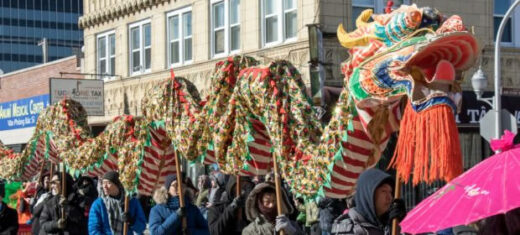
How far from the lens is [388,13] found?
7129 millimetres

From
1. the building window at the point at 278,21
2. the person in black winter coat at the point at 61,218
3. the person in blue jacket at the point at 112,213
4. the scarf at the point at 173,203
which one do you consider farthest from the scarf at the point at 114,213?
the building window at the point at 278,21

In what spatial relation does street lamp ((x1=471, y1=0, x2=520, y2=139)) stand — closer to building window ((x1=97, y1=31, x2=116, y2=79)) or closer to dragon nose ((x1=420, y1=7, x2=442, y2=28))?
dragon nose ((x1=420, y1=7, x2=442, y2=28))

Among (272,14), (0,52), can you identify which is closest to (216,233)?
(272,14)

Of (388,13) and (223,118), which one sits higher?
Answer: (388,13)

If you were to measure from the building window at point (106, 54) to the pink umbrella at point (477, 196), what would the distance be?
2581cm

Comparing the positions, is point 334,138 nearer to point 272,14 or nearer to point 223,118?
point 223,118

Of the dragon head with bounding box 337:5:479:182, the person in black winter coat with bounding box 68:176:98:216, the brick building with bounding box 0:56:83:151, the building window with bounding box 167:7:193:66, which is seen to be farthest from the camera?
the brick building with bounding box 0:56:83:151

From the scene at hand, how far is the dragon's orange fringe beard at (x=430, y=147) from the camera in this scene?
6113 millimetres

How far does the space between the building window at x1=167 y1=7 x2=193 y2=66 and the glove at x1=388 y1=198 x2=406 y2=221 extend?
20.2 meters

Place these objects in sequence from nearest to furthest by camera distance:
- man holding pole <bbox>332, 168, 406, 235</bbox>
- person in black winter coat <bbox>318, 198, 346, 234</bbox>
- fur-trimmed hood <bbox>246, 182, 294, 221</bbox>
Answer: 1. man holding pole <bbox>332, 168, 406, 235</bbox>
2. fur-trimmed hood <bbox>246, 182, 294, 221</bbox>
3. person in black winter coat <bbox>318, 198, 346, 234</bbox>

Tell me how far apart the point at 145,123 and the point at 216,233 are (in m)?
1.72

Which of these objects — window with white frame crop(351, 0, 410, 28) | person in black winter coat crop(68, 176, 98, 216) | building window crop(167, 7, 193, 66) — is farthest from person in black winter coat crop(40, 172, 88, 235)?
building window crop(167, 7, 193, 66)

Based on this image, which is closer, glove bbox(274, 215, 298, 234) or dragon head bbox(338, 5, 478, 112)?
dragon head bbox(338, 5, 478, 112)

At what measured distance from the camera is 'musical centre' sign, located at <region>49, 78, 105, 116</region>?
29328 millimetres
